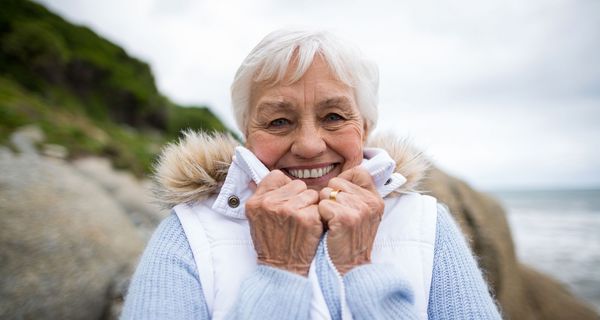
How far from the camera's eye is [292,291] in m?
1.48

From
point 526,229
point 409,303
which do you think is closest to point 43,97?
point 409,303

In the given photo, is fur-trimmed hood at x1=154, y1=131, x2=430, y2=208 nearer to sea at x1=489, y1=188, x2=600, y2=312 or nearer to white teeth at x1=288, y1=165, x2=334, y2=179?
white teeth at x1=288, y1=165, x2=334, y2=179

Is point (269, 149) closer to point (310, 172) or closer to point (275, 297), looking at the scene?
point (310, 172)

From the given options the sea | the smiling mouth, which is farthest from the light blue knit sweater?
the sea

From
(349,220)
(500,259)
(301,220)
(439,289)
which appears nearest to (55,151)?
(301,220)

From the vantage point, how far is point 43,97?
775 inches

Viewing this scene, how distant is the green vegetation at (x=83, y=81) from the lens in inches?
615

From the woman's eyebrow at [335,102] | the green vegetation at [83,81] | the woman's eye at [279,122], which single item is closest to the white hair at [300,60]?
the woman's eyebrow at [335,102]

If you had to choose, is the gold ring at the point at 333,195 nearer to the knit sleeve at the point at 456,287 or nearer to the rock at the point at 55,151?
the knit sleeve at the point at 456,287

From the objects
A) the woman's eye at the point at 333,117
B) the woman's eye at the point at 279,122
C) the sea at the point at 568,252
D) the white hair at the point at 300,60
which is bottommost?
the sea at the point at 568,252

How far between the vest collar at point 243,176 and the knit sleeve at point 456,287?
51 cm

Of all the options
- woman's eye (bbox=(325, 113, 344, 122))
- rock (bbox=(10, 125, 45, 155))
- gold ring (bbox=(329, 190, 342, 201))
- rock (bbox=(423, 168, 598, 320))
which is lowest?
rock (bbox=(423, 168, 598, 320))

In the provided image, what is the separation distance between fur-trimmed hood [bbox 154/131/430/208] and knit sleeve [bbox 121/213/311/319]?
0.33 meters

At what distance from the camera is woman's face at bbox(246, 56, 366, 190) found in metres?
1.92
